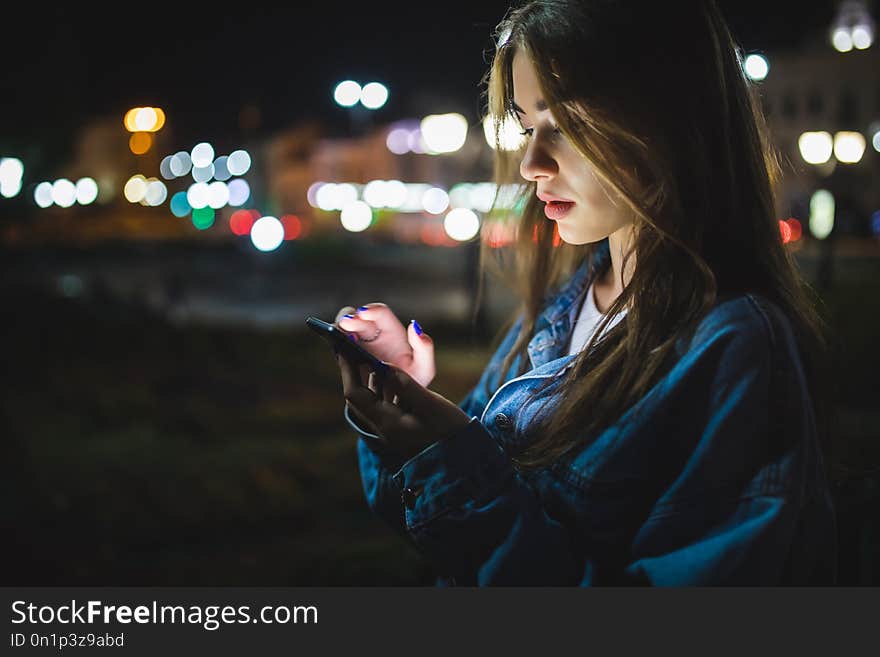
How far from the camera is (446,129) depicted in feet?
28.7

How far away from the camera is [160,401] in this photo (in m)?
9.00

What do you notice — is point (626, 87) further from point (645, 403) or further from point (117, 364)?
point (117, 364)

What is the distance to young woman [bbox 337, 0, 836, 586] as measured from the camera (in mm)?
1417

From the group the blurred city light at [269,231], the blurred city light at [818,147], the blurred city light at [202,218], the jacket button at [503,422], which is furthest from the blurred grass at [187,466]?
the blurred city light at [202,218]

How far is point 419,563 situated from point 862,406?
241 inches

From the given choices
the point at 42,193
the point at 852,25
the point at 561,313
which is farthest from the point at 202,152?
the point at 561,313

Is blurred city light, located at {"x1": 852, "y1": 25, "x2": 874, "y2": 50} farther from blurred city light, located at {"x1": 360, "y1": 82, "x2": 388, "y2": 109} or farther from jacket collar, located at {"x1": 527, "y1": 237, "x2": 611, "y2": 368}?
jacket collar, located at {"x1": 527, "y1": 237, "x2": 611, "y2": 368}

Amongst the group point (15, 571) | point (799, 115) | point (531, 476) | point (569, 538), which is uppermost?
point (799, 115)

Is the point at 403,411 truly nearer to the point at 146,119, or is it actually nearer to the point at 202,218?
the point at 146,119

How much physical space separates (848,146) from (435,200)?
82.0 feet

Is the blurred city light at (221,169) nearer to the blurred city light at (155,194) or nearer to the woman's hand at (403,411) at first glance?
the woman's hand at (403,411)

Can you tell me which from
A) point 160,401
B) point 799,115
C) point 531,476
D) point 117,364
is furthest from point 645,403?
point 799,115

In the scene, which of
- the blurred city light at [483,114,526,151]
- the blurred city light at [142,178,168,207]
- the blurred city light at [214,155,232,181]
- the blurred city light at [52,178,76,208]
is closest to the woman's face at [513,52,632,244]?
the blurred city light at [483,114,526,151]

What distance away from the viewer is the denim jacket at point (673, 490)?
4.59 ft
